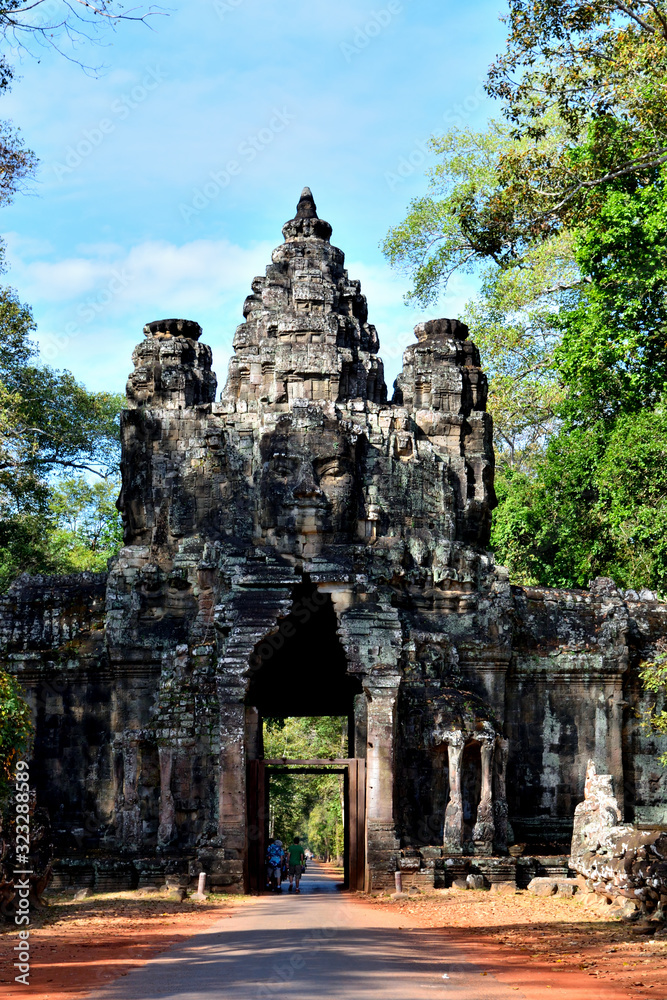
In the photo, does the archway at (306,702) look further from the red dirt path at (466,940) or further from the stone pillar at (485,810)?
the stone pillar at (485,810)

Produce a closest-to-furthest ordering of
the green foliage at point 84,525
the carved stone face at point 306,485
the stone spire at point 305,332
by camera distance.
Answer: the carved stone face at point 306,485
the stone spire at point 305,332
the green foliage at point 84,525

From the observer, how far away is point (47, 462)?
3769 cm

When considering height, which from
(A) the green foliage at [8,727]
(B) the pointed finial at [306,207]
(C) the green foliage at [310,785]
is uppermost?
(B) the pointed finial at [306,207]

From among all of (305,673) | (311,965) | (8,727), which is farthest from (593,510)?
(311,965)

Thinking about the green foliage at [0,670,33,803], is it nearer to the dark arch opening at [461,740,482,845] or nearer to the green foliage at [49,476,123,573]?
the dark arch opening at [461,740,482,845]

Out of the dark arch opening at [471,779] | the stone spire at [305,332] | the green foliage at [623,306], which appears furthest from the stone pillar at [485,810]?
the green foliage at [623,306]

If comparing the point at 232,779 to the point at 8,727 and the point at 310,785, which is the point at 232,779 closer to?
the point at 8,727

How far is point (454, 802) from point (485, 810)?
0.50m

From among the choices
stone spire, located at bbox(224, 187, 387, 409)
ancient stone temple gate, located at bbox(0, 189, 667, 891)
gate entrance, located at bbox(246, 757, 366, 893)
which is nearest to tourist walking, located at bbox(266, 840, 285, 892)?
Result: gate entrance, located at bbox(246, 757, 366, 893)

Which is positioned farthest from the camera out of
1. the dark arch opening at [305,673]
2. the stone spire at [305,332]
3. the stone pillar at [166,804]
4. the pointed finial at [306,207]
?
the pointed finial at [306,207]

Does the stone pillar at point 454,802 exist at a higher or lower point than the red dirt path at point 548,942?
higher

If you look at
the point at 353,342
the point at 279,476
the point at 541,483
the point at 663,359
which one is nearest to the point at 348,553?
the point at 279,476

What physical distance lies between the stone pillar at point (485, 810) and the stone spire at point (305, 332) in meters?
7.03

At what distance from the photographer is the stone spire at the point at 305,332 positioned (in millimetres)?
22953
